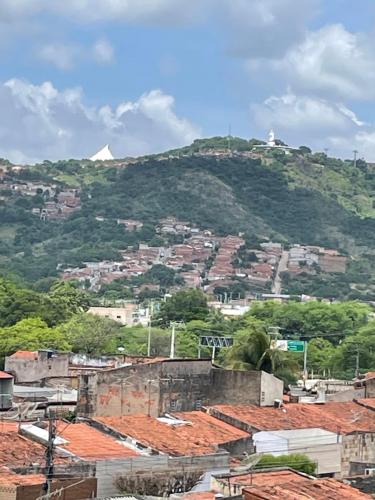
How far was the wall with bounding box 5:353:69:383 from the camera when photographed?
50375 millimetres

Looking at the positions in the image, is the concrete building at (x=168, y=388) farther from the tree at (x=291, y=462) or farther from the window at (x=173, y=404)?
the tree at (x=291, y=462)

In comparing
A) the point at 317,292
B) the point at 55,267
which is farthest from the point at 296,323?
the point at 55,267

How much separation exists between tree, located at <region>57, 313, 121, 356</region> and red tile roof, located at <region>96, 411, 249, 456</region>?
1555 inches

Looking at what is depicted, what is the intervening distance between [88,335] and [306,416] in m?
42.1

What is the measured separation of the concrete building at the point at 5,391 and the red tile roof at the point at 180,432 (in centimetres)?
573

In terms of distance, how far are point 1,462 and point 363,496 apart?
795 centimetres

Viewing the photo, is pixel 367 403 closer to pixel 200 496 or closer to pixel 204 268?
pixel 200 496

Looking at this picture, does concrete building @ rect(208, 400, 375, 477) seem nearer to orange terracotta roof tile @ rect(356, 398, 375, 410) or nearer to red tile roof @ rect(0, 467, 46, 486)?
orange terracotta roof tile @ rect(356, 398, 375, 410)

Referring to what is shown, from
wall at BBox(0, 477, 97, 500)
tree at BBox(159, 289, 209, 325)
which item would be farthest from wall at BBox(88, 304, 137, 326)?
wall at BBox(0, 477, 97, 500)

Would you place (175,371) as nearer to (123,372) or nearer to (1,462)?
(123,372)

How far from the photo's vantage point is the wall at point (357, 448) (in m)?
36.6

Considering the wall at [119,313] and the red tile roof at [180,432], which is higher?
the wall at [119,313]

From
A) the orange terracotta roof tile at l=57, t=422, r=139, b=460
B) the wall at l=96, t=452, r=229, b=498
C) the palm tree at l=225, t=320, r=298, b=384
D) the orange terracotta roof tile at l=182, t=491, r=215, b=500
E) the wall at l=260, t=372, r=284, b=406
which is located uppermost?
the palm tree at l=225, t=320, r=298, b=384

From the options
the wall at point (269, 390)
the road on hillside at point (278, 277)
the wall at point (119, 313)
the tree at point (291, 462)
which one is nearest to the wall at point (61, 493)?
the tree at point (291, 462)
